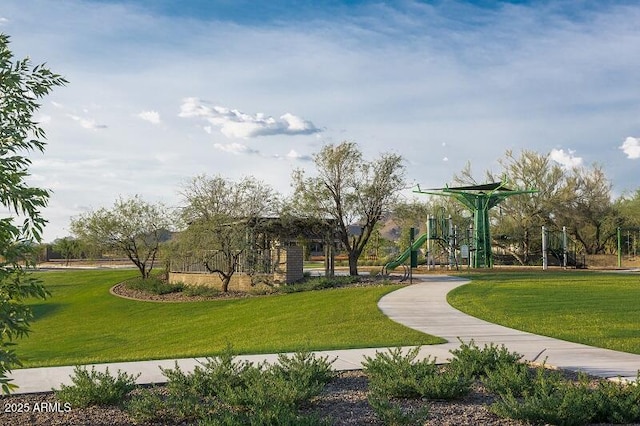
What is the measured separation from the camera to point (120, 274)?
138 feet

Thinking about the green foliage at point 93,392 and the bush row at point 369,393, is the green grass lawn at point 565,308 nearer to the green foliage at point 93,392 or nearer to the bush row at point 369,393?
the bush row at point 369,393

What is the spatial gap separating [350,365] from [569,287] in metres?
15.6

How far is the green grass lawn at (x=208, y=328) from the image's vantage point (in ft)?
42.7

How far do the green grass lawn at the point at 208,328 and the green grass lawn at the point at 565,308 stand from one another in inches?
103

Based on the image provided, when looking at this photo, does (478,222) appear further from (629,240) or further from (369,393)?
(369,393)

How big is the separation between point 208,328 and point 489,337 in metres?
9.13

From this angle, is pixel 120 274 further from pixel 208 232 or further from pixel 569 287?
pixel 569 287

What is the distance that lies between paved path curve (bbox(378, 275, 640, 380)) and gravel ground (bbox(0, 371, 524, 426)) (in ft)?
8.35

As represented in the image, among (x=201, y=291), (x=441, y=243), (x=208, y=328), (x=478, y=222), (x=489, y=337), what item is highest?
(x=478, y=222)

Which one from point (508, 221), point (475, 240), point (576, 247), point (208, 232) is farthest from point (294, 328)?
point (576, 247)

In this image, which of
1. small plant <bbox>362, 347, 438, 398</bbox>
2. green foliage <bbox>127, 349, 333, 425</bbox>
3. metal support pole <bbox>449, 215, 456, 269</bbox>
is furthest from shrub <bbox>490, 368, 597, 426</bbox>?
metal support pole <bbox>449, 215, 456, 269</bbox>

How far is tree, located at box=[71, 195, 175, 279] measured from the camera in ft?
114

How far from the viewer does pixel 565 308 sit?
17156 millimetres

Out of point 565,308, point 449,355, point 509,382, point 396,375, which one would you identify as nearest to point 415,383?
point 396,375
